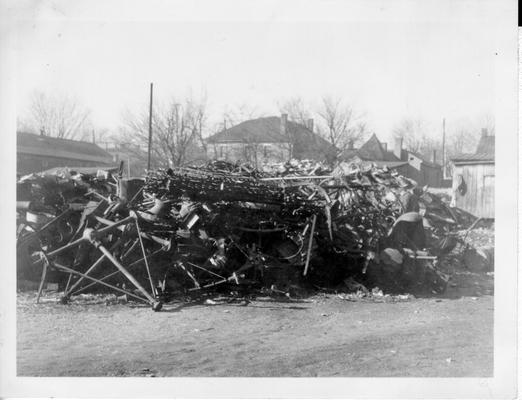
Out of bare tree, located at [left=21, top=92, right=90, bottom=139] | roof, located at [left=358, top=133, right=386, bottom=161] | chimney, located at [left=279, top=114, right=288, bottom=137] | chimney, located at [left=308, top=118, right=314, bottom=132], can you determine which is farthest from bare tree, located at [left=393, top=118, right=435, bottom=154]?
roof, located at [left=358, top=133, right=386, bottom=161]

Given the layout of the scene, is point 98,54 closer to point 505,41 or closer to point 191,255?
point 191,255

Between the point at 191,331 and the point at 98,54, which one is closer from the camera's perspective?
the point at 98,54

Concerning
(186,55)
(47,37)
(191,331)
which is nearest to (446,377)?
(191,331)

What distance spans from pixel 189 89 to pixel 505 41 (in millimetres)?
5138

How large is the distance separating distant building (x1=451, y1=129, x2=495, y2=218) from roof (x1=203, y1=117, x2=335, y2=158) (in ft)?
23.2

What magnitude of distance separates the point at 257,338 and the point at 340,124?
429 inches

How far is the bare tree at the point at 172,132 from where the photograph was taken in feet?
44.3

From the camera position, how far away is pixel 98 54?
5578mm

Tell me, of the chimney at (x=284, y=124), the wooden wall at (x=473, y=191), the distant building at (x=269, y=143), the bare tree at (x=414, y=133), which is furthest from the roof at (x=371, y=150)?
the bare tree at (x=414, y=133)

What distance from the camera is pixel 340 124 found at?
51.2 ft

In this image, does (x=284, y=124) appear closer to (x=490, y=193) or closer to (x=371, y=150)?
(x=371, y=150)

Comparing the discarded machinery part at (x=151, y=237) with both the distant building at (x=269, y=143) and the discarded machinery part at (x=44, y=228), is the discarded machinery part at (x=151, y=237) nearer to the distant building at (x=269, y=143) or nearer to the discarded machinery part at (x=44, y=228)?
the discarded machinery part at (x=44, y=228)

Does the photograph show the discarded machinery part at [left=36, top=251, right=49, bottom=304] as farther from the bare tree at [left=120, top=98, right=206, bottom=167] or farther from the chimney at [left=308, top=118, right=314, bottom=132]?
the chimney at [left=308, top=118, right=314, bottom=132]

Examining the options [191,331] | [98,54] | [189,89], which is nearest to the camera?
[98,54]
